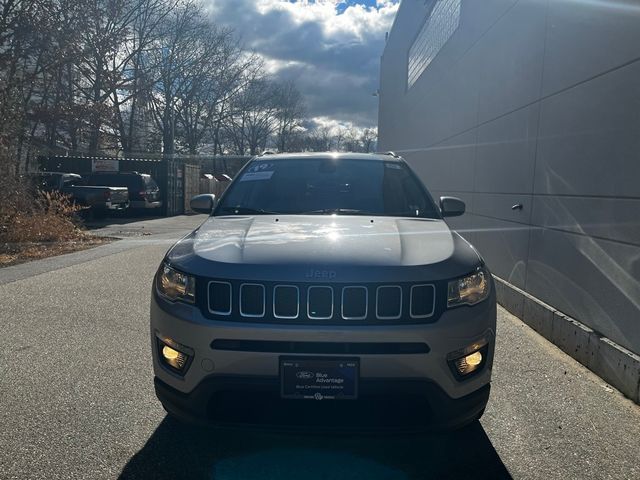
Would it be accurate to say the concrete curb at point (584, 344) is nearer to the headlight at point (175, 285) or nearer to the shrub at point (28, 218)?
the headlight at point (175, 285)

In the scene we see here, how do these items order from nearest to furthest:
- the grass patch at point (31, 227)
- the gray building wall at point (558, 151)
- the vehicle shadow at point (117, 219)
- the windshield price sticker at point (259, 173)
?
the gray building wall at point (558, 151) < the windshield price sticker at point (259, 173) < the grass patch at point (31, 227) < the vehicle shadow at point (117, 219)

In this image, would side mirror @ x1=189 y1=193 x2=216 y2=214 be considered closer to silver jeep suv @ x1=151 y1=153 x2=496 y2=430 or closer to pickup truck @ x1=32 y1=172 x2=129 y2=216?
silver jeep suv @ x1=151 y1=153 x2=496 y2=430

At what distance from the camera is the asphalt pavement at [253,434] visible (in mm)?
2741

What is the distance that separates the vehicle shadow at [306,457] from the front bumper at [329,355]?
240 millimetres

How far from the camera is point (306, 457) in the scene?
9.45 ft

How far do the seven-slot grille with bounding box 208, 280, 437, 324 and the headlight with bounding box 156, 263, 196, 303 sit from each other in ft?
0.60

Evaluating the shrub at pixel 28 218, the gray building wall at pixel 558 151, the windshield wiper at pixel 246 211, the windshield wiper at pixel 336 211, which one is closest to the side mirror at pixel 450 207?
the windshield wiper at pixel 336 211

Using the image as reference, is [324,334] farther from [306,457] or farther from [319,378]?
[306,457]

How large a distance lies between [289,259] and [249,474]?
3.77 feet

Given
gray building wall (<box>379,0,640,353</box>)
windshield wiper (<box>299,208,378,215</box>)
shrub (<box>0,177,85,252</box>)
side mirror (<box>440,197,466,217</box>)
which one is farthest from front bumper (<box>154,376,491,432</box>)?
shrub (<box>0,177,85,252</box>)

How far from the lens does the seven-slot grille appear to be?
252 centimetres

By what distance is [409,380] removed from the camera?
2445 mm

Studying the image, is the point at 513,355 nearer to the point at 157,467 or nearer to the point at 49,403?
the point at 157,467

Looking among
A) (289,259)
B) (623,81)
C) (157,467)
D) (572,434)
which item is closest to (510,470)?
(572,434)
